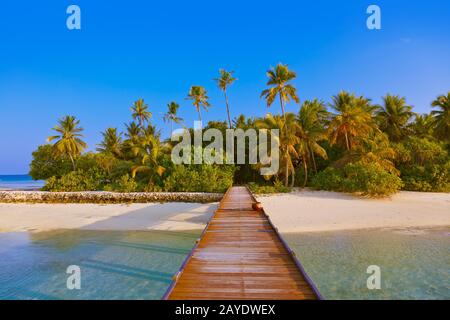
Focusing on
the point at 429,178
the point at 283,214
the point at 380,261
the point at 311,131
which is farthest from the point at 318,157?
the point at 380,261

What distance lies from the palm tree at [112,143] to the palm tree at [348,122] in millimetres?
29443

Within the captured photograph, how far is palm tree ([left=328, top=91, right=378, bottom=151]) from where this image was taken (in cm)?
2622

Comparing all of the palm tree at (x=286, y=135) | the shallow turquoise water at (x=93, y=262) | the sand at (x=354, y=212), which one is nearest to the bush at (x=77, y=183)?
the shallow turquoise water at (x=93, y=262)

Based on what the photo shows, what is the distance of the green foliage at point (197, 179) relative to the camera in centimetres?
2403

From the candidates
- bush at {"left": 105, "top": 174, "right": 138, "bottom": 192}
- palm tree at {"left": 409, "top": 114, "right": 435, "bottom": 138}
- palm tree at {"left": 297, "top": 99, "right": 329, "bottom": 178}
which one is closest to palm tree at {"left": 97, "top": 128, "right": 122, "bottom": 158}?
bush at {"left": 105, "top": 174, "right": 138, "bottom": 192}

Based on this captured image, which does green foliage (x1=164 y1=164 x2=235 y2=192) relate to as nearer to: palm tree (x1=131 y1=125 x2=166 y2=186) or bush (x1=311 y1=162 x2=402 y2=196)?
palm tree (x1=131 y1=125 x2=166 y2=186)

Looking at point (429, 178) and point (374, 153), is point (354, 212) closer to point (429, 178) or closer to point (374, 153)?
point (374, 153)

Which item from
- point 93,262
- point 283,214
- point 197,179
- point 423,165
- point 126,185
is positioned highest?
point 423,165

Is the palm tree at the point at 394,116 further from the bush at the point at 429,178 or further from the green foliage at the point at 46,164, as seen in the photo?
the green foliage at the point at 46,164

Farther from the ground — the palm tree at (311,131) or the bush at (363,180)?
the palm tree at (311,131)

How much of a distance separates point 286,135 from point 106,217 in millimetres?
17471

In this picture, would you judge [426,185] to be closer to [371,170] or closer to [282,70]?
[371,170]

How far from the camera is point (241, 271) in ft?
16.6

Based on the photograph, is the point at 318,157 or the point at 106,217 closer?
the point at 106,217
